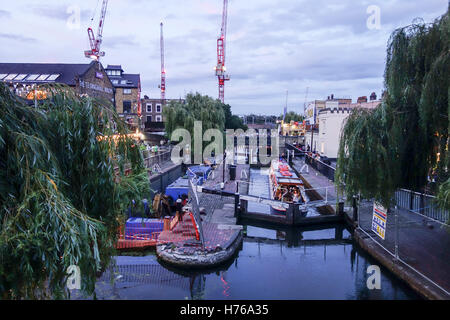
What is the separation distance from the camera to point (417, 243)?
41.4 ft

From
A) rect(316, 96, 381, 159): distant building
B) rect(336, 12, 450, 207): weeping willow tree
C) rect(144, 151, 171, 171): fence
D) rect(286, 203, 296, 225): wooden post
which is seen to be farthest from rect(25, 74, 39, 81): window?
rect(336, 12, 450, 207): weeping willow tree

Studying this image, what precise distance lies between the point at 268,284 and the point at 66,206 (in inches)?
346

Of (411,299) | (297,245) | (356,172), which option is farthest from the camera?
(297,245)

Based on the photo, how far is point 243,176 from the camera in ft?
105

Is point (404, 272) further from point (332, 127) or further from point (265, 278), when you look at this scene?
point (332, 127)

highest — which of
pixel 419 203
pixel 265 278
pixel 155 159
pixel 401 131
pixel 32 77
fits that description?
pixel 32 77

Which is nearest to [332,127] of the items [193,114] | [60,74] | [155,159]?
[193,114]

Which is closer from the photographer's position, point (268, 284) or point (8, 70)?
point (268, 284)

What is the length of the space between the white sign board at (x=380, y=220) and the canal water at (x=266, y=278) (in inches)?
49.0

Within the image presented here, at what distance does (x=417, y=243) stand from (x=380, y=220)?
177 cm

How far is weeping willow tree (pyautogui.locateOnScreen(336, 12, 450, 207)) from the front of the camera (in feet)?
34.3

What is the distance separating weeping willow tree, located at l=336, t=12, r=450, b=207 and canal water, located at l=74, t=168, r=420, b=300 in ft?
11.0
